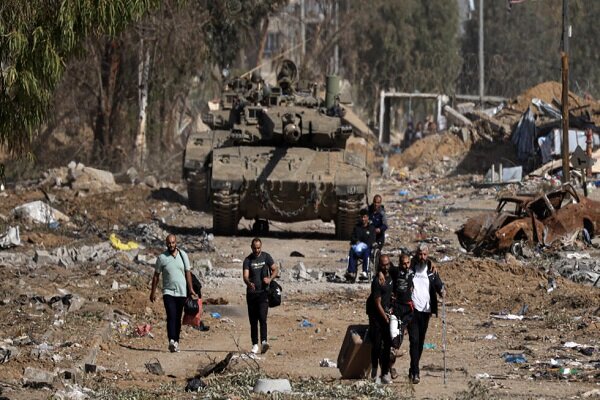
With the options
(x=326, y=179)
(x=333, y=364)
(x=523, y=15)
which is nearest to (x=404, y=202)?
(x=326, y=179)

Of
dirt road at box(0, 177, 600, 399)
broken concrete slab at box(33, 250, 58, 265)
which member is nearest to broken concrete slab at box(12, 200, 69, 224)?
dirt road at box(0, 177, 600, 399)

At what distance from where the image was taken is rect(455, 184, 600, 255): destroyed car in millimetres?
22344

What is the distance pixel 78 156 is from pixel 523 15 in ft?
134

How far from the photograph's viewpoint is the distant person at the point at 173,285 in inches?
562

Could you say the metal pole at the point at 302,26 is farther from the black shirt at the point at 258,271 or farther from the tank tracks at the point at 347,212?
the black shirt at the point at 258,271

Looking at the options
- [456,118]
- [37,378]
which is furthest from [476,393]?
[456,118]

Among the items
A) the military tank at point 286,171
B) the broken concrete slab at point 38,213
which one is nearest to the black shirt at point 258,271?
the military tank at point 286,171

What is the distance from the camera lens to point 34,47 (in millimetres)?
12922

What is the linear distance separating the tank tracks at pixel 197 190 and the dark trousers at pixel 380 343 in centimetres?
1818

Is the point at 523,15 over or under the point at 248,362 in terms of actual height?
over

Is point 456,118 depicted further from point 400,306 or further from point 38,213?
point 400,306

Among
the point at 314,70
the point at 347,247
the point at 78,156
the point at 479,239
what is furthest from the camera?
the point at 314,70

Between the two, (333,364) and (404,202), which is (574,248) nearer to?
(333,364)

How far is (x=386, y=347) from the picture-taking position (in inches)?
489
